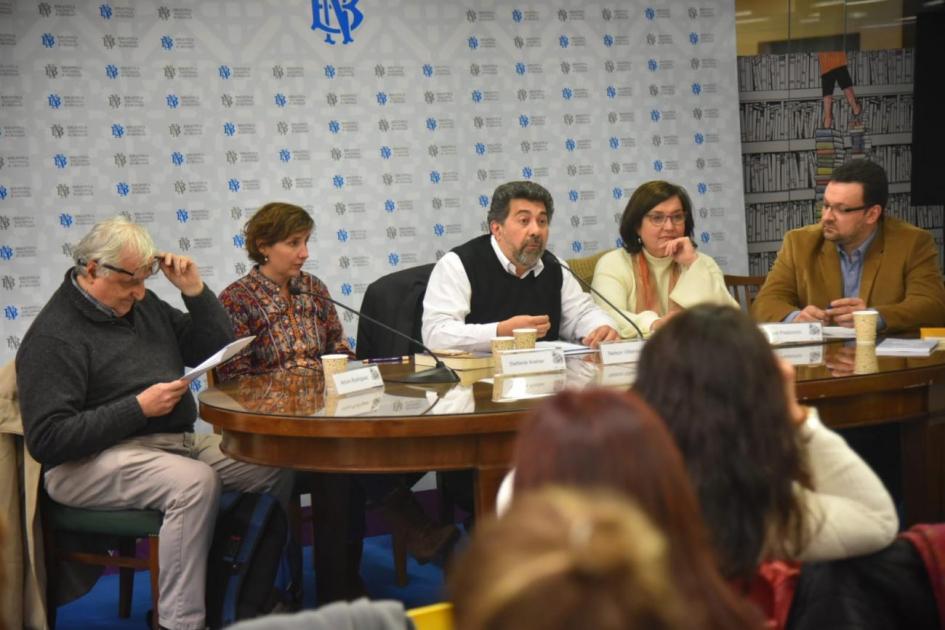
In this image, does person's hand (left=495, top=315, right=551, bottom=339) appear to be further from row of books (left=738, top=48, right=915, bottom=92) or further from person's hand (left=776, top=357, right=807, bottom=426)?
row of books (left=738, top=48, right=915, bottom=92)

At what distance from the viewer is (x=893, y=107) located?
216 inches

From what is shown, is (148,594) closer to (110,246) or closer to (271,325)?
(271,325)

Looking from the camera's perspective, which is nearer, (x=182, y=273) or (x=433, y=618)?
(x=433, y=618)

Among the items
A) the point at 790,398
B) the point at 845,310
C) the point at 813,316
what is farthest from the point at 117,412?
the point at 845,310

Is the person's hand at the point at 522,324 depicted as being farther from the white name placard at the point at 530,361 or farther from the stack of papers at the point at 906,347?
the stack of papers at the point at 906,347

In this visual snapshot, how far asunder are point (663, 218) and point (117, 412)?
2.34m

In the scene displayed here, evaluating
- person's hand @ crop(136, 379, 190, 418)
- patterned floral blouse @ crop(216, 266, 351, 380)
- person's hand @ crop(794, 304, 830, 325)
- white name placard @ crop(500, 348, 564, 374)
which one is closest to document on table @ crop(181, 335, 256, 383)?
person's hand @ crop(136, 379, 190, 418)

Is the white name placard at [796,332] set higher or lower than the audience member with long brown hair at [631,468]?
lower

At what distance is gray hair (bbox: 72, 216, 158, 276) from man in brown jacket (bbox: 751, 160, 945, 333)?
2.33 m

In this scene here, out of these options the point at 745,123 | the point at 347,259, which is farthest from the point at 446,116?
the point at 745,123

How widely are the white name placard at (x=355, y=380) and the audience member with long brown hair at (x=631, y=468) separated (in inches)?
75.0

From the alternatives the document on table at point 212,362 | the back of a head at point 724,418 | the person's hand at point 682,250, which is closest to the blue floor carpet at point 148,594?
the document on table at point 212,362

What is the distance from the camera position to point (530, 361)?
117 inches

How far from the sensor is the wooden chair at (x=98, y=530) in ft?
9.55
